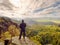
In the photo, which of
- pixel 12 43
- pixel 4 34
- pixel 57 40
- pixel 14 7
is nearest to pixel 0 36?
pixel 4 34

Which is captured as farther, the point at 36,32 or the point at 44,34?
the point at 36,32

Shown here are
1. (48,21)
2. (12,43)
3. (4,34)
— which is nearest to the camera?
(12,43)

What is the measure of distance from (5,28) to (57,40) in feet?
9.03

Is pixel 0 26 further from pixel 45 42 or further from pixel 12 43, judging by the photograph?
pixel 45 42

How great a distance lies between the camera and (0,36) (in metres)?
12.1

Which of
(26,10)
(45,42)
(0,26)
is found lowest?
(45,42)

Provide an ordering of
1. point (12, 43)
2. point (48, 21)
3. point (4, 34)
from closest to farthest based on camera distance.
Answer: point (12, 43)
point (4, 34)
point (48, 21)

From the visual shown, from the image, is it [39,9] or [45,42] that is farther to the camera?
[39,9]

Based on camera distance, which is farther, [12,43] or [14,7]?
[14,7]

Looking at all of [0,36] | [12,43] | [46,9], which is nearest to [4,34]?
[0,36]

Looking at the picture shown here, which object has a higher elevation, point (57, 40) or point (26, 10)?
point (26, 10)

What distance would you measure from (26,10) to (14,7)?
2.41 ft

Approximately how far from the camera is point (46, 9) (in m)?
13.6

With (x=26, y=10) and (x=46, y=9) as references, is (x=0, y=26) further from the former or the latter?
(x=46, y=9)
